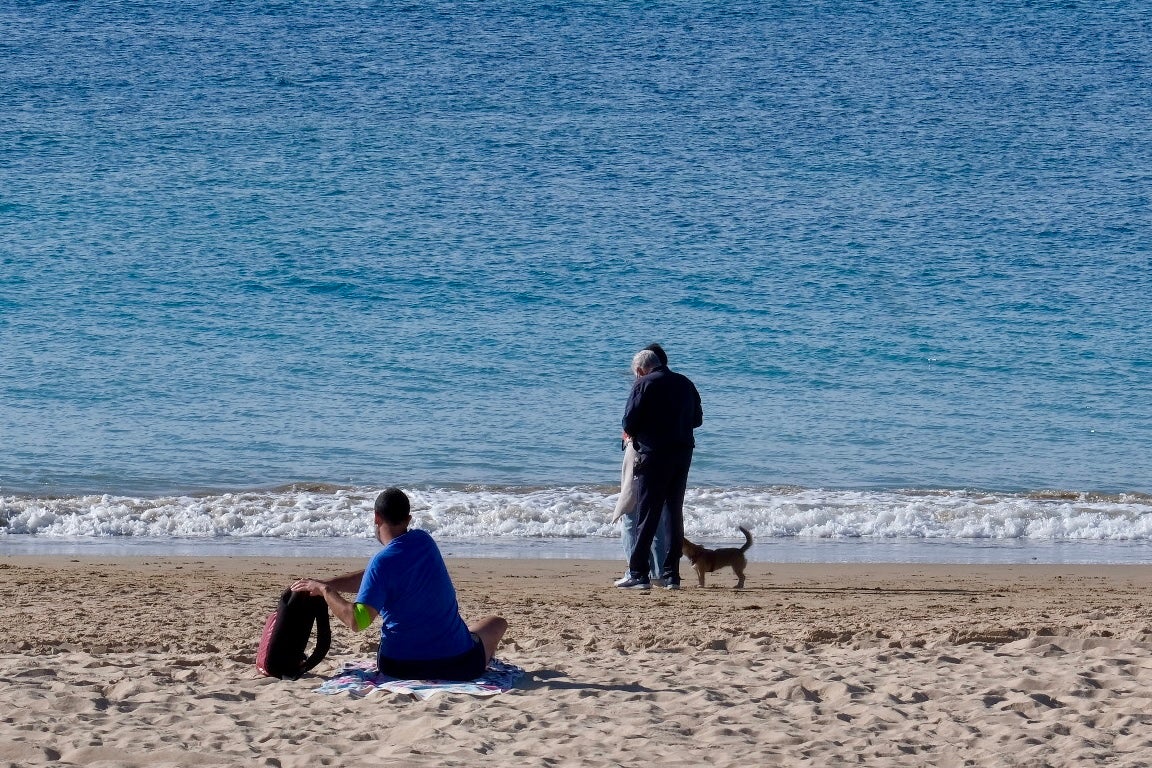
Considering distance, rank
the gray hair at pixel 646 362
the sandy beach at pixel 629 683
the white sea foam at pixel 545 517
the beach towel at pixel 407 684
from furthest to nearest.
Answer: the white sea foam at pixel 545 517 < the gray hair at pixel 646 362 < the beach towel at pixel 407 684 < the sandy beach at pixel 629 683

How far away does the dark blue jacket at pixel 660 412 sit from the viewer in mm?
7820

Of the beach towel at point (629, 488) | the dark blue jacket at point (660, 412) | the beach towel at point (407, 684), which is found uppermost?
the dark blue jacket at point (660, 412)

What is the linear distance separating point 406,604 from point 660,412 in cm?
314

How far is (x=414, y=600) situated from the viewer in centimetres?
507

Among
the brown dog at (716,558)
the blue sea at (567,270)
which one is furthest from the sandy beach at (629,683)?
the blue sea at (567,270)

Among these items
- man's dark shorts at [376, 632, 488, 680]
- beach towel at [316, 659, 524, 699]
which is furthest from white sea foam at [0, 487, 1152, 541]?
man's dark shorts at [376, 632, 488, 680]

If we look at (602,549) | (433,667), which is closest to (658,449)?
(602,549)

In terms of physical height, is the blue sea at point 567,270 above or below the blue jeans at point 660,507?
above

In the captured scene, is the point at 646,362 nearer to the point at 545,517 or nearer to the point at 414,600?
the point at 414,600

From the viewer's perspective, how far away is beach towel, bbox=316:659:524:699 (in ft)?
17.1

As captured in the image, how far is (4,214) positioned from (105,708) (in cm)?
2413

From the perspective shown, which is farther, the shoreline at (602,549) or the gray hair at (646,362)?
the shoreline at (602,549)

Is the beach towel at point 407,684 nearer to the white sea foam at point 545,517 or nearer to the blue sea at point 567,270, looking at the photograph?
the blue sea at point 567,270

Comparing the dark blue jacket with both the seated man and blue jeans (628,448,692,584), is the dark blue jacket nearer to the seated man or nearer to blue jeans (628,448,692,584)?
blue jeans (628,448,692,584)
